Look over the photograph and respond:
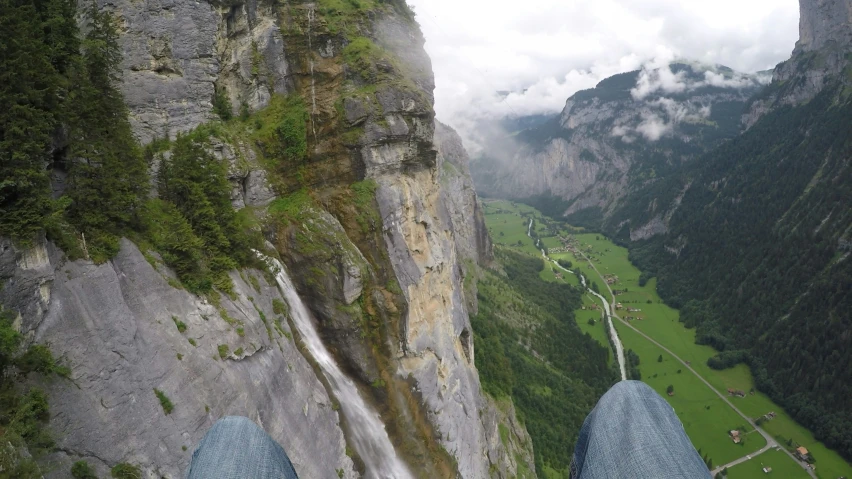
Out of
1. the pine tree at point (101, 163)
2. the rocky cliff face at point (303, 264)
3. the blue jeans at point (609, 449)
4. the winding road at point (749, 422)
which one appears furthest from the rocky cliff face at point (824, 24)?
the pine tree at point (101, 163)

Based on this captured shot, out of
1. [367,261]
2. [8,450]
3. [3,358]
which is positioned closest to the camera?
[8,450]

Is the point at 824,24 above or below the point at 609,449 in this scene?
above

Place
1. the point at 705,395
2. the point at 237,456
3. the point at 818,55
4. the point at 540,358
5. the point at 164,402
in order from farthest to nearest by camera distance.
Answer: the point at 818,55 → the point at 705,395 → the point at 540,358 → the point at 164,402 → the point at 237,456

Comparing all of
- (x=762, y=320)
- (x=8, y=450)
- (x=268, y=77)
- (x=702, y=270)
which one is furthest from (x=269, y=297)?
(x=702, y=270)

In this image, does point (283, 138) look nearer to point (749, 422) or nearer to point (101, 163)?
point (101, 163)

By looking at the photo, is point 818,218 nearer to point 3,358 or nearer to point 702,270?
point 702,270

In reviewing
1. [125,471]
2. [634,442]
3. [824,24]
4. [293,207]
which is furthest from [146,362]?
[824,24]
